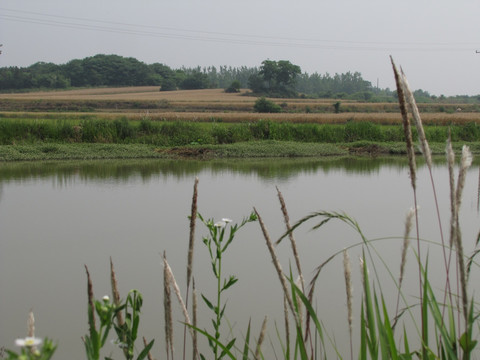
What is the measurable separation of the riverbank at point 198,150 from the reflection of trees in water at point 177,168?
74 centimetres

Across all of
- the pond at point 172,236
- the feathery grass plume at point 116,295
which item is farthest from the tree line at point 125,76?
the feathery grass plume at point 116,295

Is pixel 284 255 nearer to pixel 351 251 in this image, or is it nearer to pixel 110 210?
pixel 351 251

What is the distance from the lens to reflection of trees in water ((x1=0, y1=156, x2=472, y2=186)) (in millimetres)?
9102

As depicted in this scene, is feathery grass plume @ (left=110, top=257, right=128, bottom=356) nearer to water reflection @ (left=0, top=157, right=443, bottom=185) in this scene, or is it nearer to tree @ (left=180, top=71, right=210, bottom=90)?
water reflection @ (left=0, top=157, right=443, bottom=185)

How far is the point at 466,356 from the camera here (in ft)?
2.95

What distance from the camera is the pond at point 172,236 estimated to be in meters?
3.05

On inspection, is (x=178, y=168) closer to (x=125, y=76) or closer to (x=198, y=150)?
(x=198, y=150)

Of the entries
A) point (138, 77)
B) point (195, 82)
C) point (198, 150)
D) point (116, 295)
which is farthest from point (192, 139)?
point (138, 77)

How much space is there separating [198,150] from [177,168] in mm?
2713

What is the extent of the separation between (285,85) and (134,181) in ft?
141

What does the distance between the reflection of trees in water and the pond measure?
112mm

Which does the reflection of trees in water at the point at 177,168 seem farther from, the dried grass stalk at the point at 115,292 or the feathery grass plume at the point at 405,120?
the feathery grass plume at the point at 405,120

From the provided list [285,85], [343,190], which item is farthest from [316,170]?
[285,85]

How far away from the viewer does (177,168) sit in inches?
406
